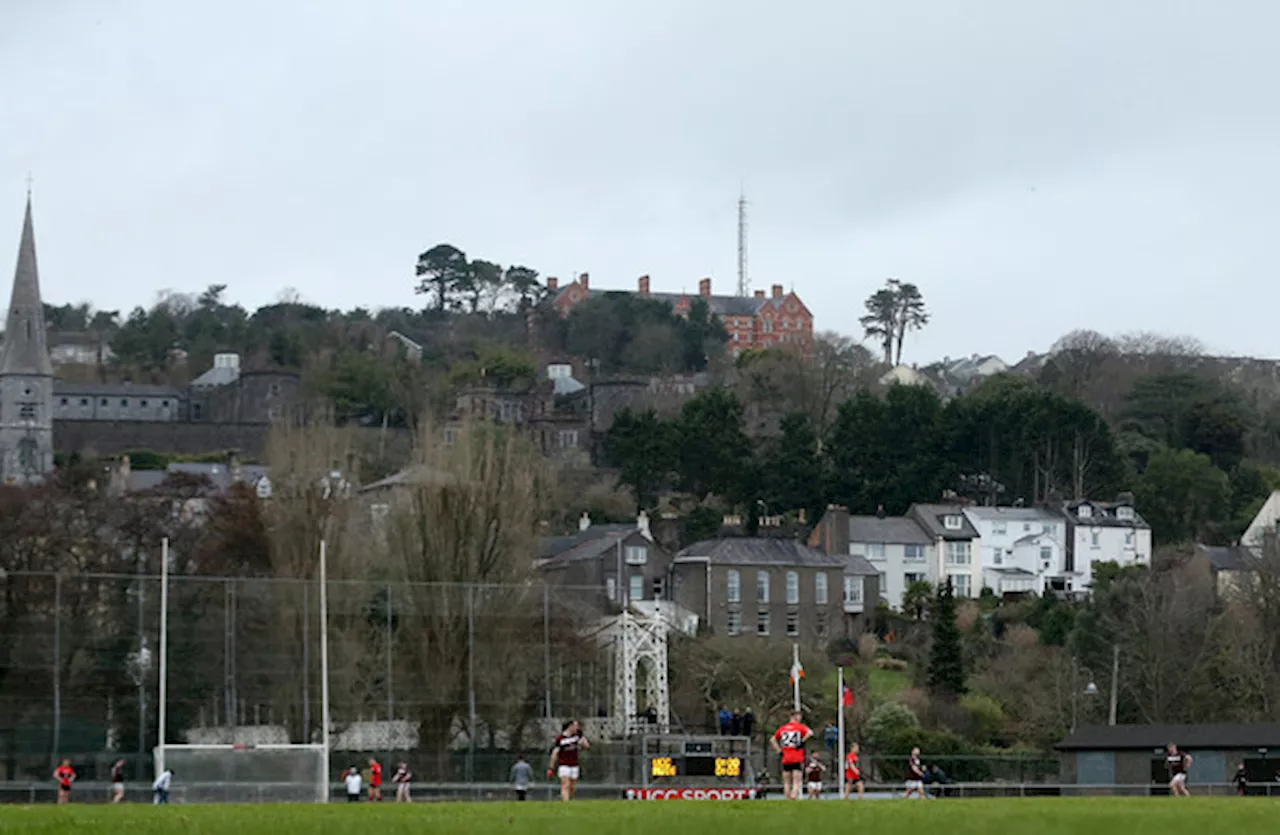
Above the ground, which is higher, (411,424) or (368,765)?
(411,424)

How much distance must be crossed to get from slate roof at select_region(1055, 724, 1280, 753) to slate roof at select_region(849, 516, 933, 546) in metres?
63.3

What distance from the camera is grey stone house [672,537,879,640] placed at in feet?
368

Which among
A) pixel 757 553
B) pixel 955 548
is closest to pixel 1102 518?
pixel 955 548

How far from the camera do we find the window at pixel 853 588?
116250 mm

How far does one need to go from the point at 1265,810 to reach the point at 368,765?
109 feet

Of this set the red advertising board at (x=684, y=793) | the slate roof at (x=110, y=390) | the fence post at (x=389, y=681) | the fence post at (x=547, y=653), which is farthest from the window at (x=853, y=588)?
the slate roof at (x=110, y=390)

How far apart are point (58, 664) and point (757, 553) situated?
2357 inches

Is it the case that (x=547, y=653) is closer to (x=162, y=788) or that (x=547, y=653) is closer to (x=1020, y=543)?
(x=162, y=788)

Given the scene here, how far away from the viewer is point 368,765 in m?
56.7

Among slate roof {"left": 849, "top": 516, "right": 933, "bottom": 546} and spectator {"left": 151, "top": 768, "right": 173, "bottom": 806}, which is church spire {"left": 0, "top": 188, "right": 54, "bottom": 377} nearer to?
slate roof {"left": 849, "top": 516, "right": 933, "bottom": 546}

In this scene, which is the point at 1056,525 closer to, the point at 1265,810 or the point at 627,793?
the point at 627,793

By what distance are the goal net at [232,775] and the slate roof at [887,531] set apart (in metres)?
76.1

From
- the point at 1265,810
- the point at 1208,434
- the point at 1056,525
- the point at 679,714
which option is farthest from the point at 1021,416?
the point at 1265,810

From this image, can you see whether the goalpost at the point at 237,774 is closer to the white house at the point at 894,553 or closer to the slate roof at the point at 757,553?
the slate roof at the point at 757,553
